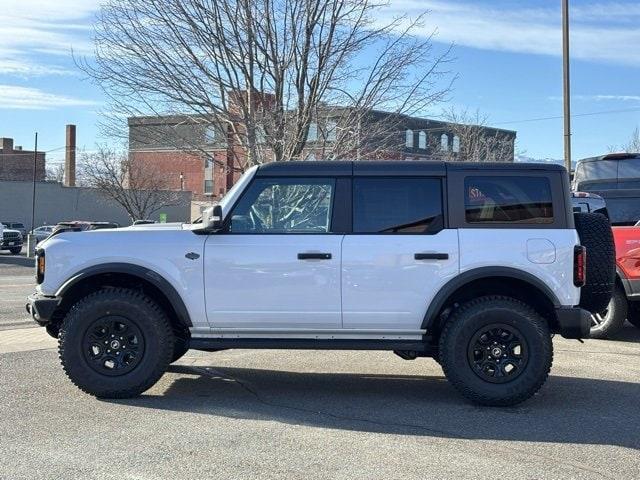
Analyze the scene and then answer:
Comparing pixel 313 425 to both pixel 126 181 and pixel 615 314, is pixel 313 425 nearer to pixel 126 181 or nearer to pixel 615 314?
pixel 615 314

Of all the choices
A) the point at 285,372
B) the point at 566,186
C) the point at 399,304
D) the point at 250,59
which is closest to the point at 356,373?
the point at 285,372

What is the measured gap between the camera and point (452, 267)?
6.18m

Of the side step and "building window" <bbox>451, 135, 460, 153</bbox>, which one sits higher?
"building window" <bbox>451, 135, 460, 153</bbox>

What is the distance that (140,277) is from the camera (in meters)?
6.26

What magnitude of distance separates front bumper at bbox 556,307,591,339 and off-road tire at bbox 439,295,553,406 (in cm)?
17

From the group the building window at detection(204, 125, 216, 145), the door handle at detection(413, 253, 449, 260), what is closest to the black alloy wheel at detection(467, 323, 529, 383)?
the door handle at detection(413, 253, 449, 260)

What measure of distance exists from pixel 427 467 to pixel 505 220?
8.18ft

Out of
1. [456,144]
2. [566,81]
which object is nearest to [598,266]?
[566,81]

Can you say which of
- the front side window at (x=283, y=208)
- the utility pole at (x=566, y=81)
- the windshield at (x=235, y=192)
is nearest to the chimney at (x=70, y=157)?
the utility pole at (x=566, y=81)

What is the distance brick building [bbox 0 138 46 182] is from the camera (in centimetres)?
8194

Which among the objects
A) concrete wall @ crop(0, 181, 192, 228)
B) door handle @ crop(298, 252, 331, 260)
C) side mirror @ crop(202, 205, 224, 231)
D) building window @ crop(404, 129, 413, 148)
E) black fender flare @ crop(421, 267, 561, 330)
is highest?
concrete wall @ crop(0, 181, 192, 228)

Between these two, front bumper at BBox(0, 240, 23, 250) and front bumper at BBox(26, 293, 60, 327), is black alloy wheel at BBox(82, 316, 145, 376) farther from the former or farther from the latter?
front bumper at BBox(0, 240, 23, 250)

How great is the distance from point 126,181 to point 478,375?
48327 millimetres

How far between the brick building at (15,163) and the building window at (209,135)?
240 ft
